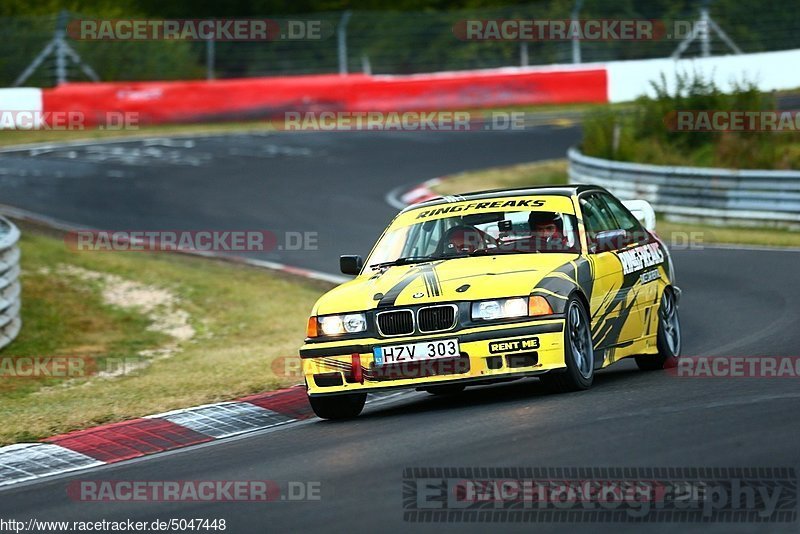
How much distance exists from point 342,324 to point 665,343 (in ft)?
9.07

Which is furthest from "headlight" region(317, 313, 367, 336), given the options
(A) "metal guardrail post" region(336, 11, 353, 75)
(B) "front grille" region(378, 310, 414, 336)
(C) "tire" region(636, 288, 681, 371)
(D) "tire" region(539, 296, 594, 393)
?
(A) "metal guardrail post" region(336, 11, 353, 75)

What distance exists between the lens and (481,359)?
8617 millimetres

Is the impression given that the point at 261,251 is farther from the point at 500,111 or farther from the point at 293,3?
the point at 293,3

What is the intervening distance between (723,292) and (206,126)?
70.8 ft

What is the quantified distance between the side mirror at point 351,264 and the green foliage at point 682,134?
13.8 m

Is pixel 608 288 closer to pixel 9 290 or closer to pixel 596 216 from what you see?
pixel 596 216

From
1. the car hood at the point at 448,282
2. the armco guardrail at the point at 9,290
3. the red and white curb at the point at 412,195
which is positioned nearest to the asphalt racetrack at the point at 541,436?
the car hood at the point at 448,282

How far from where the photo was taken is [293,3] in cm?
5431

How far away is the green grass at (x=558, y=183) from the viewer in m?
19.1

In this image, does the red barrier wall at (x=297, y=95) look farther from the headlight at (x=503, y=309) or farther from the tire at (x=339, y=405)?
the headlight at (x=503, y=309)

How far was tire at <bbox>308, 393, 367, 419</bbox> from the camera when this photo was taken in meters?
9.27

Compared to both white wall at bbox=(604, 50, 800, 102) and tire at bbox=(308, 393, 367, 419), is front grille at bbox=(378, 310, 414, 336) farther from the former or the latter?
white wall at bbox=(604, 50, 800, 102)

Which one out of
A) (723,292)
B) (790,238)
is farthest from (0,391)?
(790,238)

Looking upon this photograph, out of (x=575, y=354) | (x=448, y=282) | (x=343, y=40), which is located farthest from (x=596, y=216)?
(x=343, y=40)
